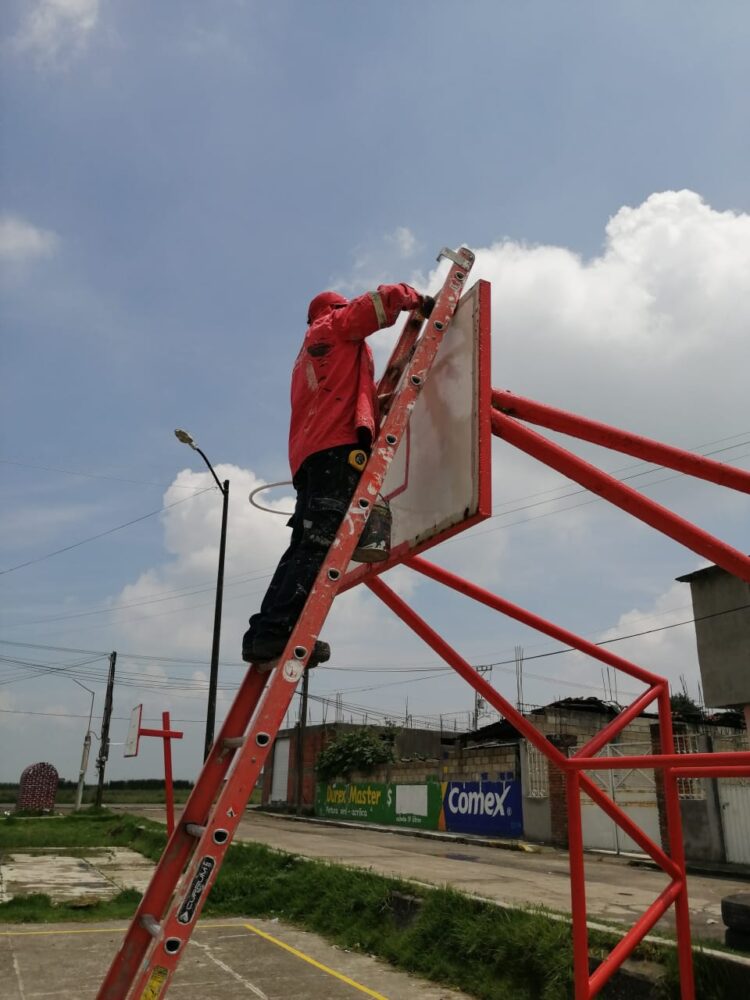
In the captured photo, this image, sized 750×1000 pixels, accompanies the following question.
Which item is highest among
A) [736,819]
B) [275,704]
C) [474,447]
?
[474,447]

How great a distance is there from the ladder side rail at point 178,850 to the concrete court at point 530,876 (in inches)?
175

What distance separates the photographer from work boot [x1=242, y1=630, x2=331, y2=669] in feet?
10.5

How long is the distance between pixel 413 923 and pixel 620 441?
5.22 metres

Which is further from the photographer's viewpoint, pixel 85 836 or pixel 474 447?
pixel 85 836

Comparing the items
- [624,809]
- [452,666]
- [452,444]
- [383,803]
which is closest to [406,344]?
[452,444]

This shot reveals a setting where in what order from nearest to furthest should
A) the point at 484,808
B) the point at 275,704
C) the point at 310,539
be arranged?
the point at 275,704, the point at 310,539, the point at 484,808

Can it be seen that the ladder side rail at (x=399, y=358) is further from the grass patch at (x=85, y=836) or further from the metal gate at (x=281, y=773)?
the metal gate at (x=281, y=773)

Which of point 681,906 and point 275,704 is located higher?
point 275,704

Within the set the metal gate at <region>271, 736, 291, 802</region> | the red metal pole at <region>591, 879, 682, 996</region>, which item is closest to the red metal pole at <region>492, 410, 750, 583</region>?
the red metal pole at <region>591, 879, 682, 996</region>

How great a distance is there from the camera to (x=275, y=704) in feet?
9.19

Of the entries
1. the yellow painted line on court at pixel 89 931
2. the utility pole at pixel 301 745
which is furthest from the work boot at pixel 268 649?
the utility pole at pixel 301 745

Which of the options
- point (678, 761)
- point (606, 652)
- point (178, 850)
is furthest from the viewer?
point (606, 652)

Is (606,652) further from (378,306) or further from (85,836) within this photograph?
(85,836)

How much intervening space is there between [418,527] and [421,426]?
2.08 feet
